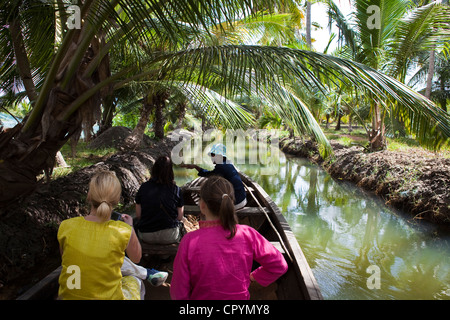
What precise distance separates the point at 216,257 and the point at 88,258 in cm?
67

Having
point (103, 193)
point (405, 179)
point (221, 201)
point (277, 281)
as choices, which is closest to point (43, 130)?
point (103, 193)

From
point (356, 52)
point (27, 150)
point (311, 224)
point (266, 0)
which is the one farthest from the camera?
point (356, 52)

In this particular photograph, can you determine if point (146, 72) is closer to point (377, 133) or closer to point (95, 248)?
point (95, 248)

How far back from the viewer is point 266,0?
3236 millimetres

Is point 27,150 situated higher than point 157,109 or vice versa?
point 157,109

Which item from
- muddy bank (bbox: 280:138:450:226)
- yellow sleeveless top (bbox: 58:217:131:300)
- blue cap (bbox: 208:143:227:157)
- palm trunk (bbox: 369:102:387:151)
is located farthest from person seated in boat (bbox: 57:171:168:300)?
palm trunk (bbox: 369:102:387:151)

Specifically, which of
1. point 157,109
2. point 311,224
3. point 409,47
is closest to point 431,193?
point 311,224

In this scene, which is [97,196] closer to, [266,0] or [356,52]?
[266,0]

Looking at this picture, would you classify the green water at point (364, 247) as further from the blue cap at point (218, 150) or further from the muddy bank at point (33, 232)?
the muddy bank at point (33, 232)

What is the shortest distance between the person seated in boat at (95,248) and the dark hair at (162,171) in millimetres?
1111

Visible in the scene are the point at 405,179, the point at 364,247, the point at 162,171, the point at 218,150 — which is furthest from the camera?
the point at 405,179

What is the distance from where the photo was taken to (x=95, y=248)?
156cm

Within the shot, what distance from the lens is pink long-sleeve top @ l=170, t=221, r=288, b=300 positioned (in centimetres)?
146
